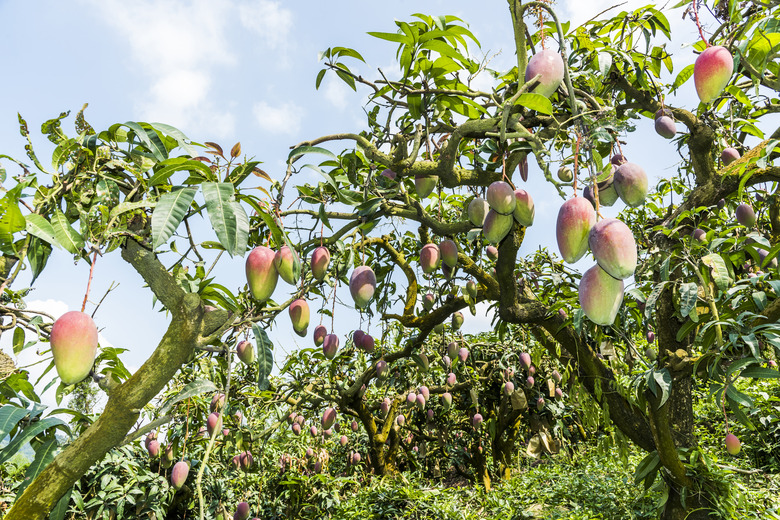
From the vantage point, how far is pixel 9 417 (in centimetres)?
92

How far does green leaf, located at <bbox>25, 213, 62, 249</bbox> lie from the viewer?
765 millimetres

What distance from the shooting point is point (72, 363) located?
87 centimetres

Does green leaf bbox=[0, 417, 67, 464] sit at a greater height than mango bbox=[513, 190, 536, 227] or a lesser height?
lesser

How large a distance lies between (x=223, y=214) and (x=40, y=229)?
0.34m

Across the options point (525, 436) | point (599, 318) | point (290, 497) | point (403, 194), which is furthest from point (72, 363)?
point (525, 436)

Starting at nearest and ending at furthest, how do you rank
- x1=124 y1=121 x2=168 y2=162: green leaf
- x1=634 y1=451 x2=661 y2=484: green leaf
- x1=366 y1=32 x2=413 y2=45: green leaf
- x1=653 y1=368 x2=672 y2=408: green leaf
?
x1=124 y1=121 x2=168 y2=162: green leaf
x1=366 y1=32 x2=413 y2=45: green leaf
x1=653 y1=368 x2=672 y2=408: green leaf
x1=634 y1=451 x2=661 y2=484: green leaf

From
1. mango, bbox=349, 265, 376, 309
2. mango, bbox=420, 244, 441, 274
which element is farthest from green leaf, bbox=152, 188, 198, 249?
mango, bbox=420, 244, 441, 274

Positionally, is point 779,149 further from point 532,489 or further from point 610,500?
point 532,489

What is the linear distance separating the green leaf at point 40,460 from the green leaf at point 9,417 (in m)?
0.14

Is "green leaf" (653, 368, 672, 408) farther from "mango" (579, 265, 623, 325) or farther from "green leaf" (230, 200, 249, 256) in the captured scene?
"green leaf" (230, 200, 249, 256)

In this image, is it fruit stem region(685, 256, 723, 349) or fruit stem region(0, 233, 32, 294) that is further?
fruit stem region(685, 256, 723, 349)

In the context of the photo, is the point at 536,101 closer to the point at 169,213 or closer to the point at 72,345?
the point at 169,213

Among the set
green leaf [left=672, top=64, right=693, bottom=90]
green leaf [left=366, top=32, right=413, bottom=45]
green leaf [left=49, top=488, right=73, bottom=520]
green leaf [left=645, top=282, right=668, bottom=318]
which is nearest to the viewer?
green leaf [left=49, top=488, right=73, bottom=520]

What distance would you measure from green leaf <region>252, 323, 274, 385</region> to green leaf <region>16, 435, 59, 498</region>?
1.67ft
